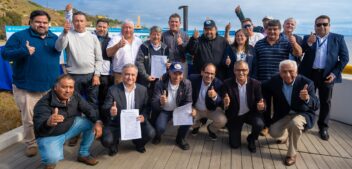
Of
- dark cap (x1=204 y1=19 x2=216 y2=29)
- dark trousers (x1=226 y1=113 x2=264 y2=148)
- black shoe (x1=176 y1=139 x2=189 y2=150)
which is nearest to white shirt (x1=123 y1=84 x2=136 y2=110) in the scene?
black shoe (x1=176 y1=139 x2=189 y2=150)

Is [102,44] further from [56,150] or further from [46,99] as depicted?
[56,150]

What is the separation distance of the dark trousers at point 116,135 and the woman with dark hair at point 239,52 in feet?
5.98

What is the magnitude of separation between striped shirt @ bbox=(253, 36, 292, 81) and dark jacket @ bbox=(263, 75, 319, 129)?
38 cm

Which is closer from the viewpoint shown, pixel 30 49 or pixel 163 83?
pixel 30 49

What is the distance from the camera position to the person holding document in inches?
154

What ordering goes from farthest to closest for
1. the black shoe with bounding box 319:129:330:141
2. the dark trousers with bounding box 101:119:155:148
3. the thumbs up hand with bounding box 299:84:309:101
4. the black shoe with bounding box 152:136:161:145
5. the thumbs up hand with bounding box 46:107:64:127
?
the black shoe with bounding box 319:129:330:141 → the black shoe with bounding box 152:136:161:145 → the dark trousers with bounding box 101:119:155:148 → the thumbs up hand with bounding box 299:84:309:101 → the thumbs up hand with bounding box 46:107:64:127

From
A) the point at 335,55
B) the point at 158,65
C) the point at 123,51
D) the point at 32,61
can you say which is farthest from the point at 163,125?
the point at 335,55

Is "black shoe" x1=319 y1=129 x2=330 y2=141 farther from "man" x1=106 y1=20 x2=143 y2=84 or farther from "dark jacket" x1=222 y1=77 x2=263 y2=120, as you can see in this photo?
"man" x1=106 y1=20 x2=143 y2=84

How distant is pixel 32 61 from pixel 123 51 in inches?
56.8

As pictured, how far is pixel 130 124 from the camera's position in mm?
3889

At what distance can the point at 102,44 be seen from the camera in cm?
487

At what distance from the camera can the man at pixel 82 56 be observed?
413 centimetres

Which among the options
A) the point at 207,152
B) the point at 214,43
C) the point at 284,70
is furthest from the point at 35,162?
the point at 284,70

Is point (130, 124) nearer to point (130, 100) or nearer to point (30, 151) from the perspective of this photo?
point (130, 100)
